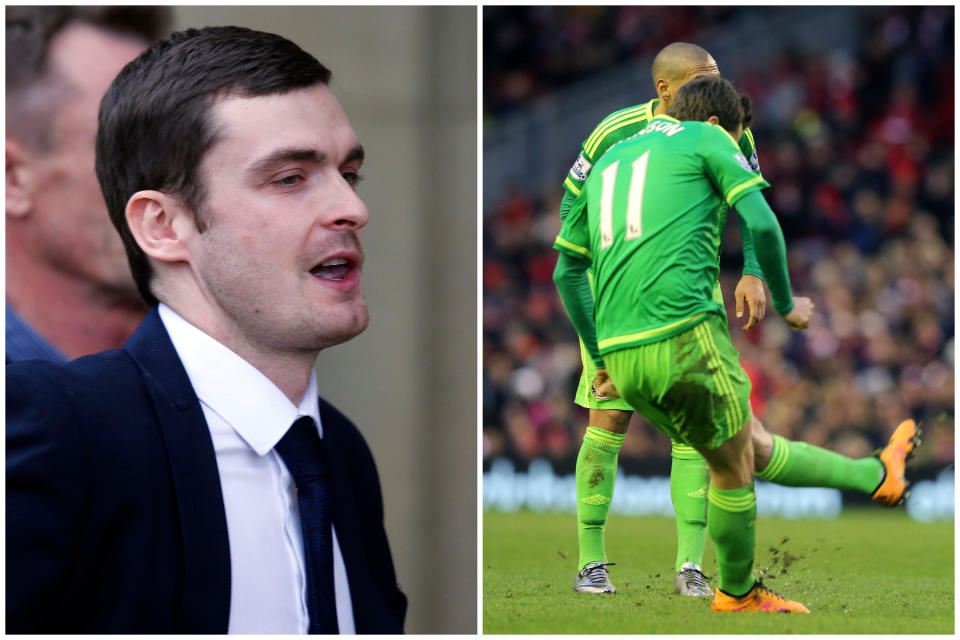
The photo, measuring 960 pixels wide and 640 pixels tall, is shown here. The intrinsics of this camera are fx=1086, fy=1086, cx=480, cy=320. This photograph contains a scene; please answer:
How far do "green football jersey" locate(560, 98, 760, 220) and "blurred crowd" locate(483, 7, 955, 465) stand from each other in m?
0.82

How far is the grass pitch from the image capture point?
2.81 m

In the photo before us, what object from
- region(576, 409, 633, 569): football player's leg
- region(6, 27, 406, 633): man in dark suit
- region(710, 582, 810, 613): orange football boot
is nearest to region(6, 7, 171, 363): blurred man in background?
region(6, 27, 406, 633): man in dark suit

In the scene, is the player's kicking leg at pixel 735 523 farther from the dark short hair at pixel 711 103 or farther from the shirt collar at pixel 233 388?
the shirt collar at pixel 233 388

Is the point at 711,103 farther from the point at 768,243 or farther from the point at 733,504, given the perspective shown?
the point at 733,504

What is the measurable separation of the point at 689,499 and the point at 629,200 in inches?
32.1

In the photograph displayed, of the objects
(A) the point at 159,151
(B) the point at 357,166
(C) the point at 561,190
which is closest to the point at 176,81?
(A) the point at 159,151

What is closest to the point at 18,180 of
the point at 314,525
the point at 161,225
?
the point at 161,225

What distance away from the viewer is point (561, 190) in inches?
118

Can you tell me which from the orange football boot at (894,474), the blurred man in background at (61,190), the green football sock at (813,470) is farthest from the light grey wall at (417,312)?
the orange football boot at (894,474)

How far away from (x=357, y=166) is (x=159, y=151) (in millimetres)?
478

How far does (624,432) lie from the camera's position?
292 centimetres

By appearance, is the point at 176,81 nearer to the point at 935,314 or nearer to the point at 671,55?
the point at 671,55

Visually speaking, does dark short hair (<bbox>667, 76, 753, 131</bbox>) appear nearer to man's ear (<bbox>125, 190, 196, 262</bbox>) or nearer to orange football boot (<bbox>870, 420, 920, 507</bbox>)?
orange football boot (<bbox>870, 420, 920, 507</bbox>)

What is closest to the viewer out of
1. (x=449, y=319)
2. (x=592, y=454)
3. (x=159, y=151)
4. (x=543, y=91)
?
(x=159, y=151)
